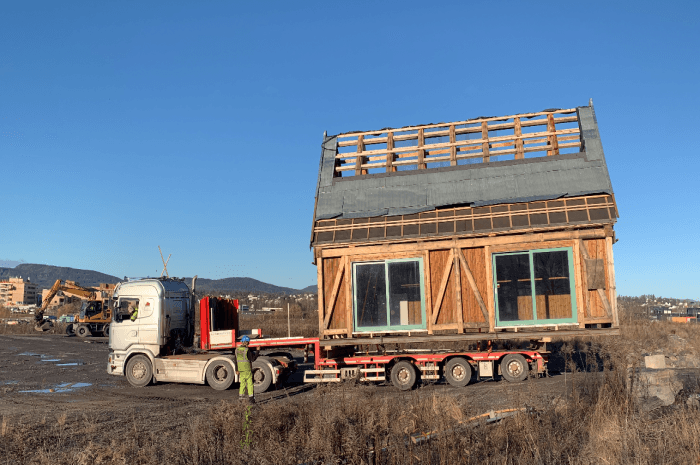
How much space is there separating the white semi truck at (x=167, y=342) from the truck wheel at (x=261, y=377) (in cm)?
43

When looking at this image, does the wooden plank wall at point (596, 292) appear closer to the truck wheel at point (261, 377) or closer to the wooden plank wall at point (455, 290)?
the wooden plank wall at point (455, 290)

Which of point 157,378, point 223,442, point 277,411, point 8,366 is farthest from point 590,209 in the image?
point 8,366

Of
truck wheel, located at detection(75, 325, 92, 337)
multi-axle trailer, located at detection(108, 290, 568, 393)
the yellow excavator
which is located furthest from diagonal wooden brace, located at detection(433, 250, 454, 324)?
truck wheel, located at detection(75, 325, 92, 337)

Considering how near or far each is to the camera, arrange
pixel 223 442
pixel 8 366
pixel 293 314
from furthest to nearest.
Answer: pixel 293 314, pixel 8 366, pixel 223 442

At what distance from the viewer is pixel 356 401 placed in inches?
440

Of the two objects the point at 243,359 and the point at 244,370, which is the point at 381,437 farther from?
the point at 243,359

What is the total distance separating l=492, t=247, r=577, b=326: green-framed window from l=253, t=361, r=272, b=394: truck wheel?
7.56 meters

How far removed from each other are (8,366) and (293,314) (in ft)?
175

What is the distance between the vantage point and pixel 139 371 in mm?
19688

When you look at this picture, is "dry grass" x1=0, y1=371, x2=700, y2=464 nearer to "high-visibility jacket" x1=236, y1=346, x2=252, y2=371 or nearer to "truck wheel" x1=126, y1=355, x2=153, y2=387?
"high-visibility jacket" x1=236, y1=346, x2=252, y2=371

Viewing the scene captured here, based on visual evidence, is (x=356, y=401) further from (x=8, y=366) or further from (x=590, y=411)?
(x=8, y=366)

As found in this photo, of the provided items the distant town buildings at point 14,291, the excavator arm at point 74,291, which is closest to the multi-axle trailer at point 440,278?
the excavator arm at point 74,291

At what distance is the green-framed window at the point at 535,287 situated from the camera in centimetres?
1738

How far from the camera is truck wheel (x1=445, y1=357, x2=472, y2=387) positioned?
17.2 m
